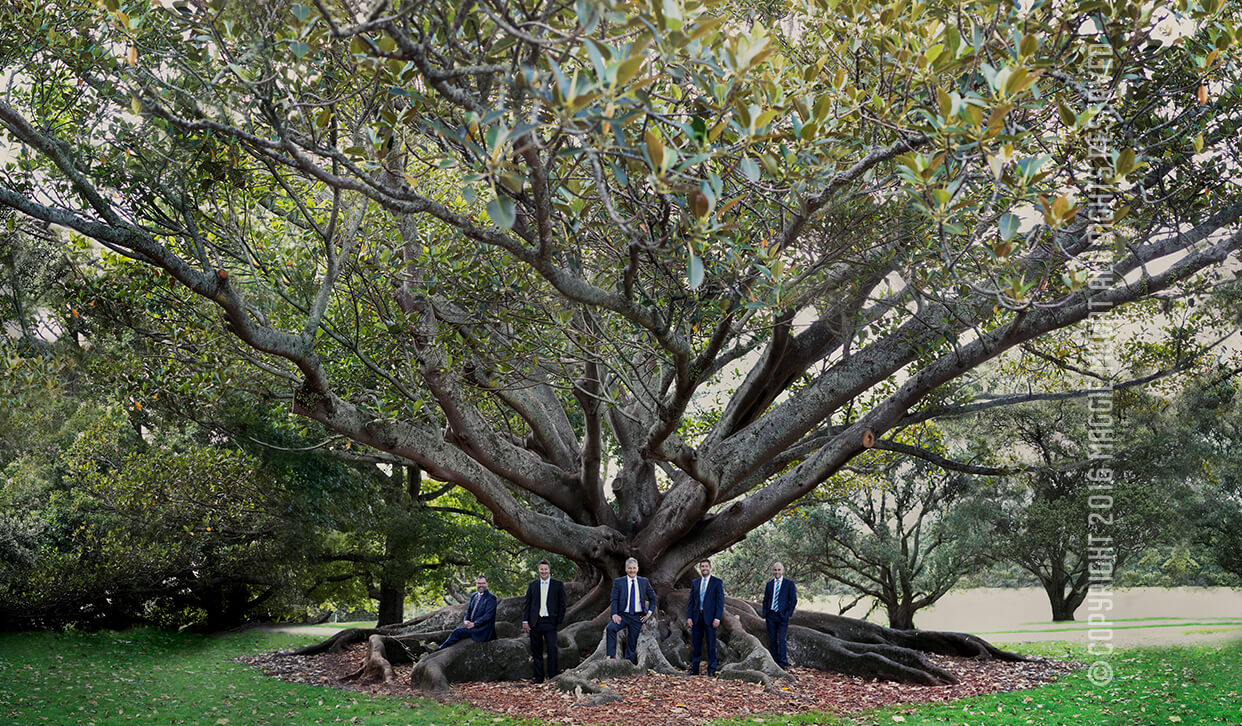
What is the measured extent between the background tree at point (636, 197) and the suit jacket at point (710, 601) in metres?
0.96

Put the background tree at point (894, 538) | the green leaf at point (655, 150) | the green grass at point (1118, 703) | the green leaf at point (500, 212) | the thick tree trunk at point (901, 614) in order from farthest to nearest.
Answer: the thick tree trunk at point (901, 614), the background tree at point (894, 538), the green grass at point (1118, 703), the green leaf at point (500, 212), the green leaf at point (655, 150)

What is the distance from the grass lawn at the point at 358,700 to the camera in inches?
293

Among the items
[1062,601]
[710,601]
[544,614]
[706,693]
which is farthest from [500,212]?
[1062,601]

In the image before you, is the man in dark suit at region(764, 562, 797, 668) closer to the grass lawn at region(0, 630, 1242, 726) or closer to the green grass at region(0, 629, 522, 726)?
the grass lawn at region(0, 630, 1242, 726)

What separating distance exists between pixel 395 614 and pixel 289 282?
36.7ft

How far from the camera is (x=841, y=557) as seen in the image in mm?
20500

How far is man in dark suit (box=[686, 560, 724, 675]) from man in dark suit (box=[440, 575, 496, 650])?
7.93 feet

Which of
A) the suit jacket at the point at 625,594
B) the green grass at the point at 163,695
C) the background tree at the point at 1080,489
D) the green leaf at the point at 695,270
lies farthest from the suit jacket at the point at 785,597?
the green leaf at the point at 695,270

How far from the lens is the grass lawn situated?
744 centimetres

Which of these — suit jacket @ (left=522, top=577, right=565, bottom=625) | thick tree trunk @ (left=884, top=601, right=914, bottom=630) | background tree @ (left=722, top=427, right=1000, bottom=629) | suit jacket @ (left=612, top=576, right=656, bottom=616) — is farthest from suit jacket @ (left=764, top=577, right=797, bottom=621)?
thick tree trunk @ (left=884, top=601, right=914, bottom=630)

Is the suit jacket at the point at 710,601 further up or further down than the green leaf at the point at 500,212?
further down

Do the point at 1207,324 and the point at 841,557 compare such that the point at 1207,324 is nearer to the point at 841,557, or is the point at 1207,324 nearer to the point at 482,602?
the point at 482,602

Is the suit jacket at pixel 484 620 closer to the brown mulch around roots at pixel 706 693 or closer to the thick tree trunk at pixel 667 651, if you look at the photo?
the thick tree trunk at pixel 667 651

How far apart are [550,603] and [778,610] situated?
2.83 m
